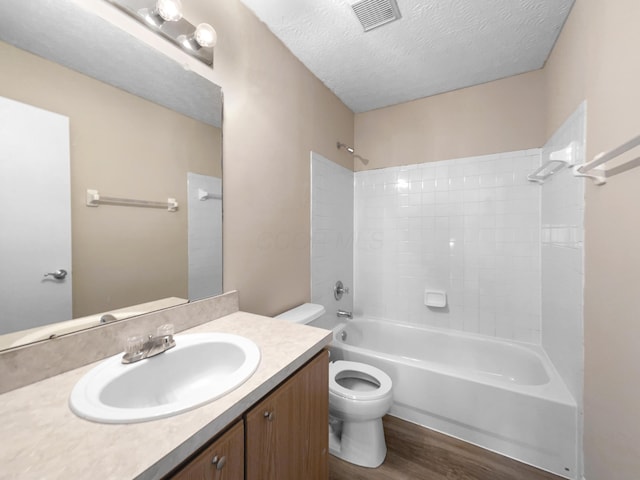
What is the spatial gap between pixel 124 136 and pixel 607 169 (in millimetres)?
1900

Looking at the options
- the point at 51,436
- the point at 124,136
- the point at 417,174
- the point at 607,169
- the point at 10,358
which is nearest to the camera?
the point at 51,436

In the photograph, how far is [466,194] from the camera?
86.0 inches

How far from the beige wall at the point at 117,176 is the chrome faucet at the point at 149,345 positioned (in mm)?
150

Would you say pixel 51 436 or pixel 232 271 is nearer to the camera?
pixel 51 436

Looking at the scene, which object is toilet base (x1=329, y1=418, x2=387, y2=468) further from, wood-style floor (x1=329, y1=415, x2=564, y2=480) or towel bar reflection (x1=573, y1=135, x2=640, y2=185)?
towel bar reflection (x1=573, y1=135, x2=640, y2=185)

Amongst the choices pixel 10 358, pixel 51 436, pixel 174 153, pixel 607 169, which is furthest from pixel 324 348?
pixel 607 169

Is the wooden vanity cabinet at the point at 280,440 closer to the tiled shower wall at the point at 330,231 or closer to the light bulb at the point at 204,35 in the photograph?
the tiled shower wall at the point at 330,231

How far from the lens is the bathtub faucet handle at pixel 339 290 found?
231cm

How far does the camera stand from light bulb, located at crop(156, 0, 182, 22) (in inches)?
37.9

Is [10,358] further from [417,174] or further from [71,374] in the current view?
[417,174]

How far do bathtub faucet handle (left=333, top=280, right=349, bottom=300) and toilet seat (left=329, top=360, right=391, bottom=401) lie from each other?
0.64 metres

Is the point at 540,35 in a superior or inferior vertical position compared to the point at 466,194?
superior

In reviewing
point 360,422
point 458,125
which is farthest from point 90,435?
point 458,125

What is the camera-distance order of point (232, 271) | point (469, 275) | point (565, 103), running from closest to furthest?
point (232, 271) < point (565, 103) < point (469, 275)
